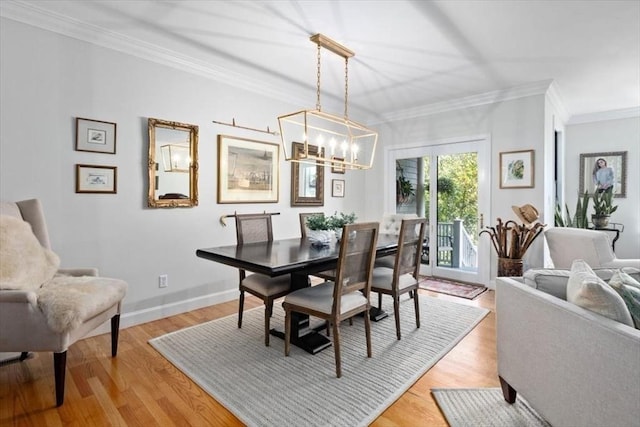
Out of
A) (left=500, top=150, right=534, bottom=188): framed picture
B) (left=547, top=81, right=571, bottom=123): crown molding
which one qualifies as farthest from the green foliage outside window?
(left=547, top=81, right=571, bottom=123): crown molding

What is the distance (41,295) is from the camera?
1.86 metres

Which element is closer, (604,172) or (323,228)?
(323,228)

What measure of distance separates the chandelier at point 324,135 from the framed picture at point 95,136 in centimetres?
145

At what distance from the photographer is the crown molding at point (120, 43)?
238 cm

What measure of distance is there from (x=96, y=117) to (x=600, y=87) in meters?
5.53

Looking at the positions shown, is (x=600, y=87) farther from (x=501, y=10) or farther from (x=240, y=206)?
(x=240, y=206)

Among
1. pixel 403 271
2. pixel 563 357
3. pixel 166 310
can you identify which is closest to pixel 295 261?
pixel 403 271

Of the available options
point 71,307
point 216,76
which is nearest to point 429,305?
point 71,307

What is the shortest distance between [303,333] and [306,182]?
7.82ft

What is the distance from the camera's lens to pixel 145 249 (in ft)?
10.0

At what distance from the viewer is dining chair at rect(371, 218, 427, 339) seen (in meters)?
2.67

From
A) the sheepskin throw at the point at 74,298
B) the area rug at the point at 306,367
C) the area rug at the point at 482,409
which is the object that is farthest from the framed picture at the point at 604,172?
the sheepskin throw at the point at 74,298

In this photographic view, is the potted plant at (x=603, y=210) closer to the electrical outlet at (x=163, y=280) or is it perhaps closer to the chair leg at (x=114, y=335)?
the electrical outlet at (x=163, y=280)

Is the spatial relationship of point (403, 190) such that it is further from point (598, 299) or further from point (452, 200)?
point (598, 299)
